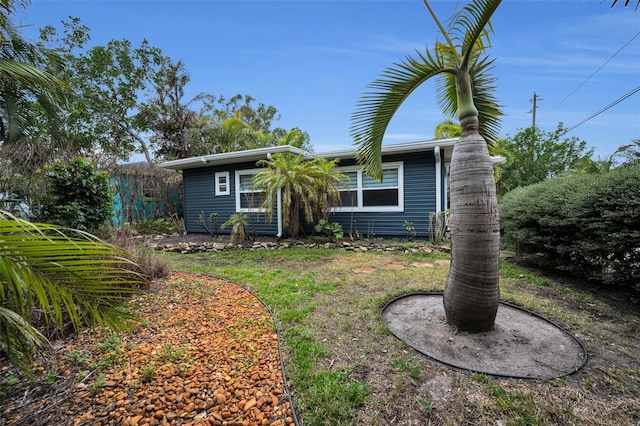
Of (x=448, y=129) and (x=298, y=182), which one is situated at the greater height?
(x=448, y=129)

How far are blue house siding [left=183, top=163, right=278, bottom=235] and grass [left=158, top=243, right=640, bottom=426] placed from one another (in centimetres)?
472

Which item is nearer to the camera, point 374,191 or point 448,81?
point 448,81

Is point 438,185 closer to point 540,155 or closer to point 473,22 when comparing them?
point 473,22

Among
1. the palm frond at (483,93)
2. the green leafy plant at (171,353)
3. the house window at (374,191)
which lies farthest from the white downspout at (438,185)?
the green leafy plant at (171,353)

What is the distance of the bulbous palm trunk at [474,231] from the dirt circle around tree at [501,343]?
0.62 ft

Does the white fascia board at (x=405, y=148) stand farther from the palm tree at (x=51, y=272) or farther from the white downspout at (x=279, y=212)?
the palm tree at (x=51, y=272)

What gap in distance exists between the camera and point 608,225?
124 inches

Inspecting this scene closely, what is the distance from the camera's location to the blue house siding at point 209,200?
846cm

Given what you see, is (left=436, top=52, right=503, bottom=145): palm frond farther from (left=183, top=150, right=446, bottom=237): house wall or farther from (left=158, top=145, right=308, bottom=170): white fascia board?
(left=158, top=145, right=308, bottom=170): white fascia board

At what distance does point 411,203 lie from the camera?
280 inches

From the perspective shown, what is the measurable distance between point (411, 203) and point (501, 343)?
5.14 meters

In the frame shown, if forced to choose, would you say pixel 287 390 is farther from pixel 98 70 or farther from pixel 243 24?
pixel 98 70

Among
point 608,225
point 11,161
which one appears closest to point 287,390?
point 608,225

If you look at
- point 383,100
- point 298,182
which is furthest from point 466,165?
point 298,182
